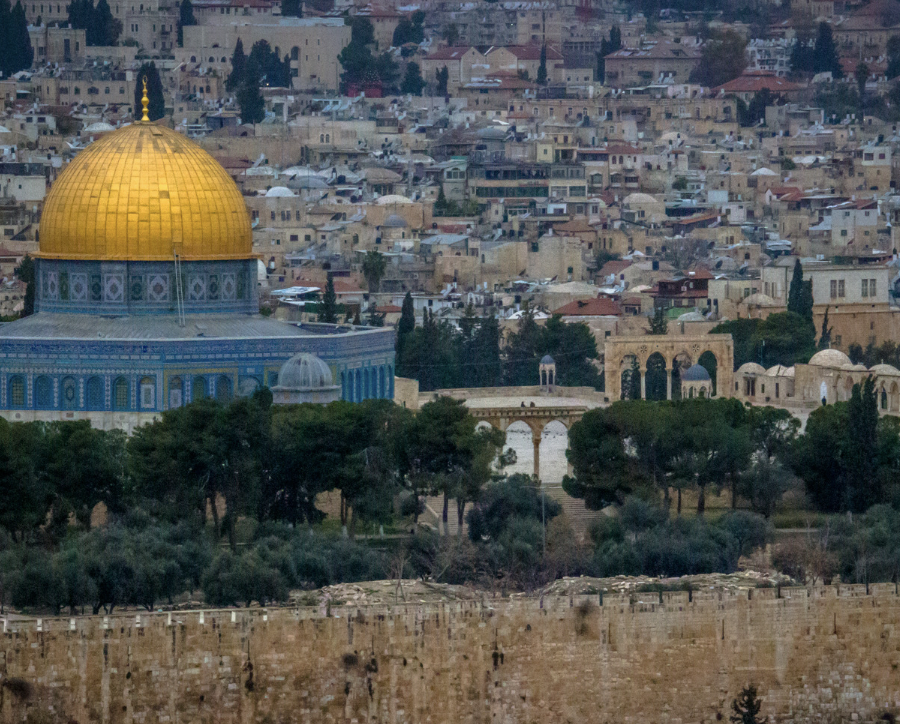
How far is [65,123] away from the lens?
384 feet

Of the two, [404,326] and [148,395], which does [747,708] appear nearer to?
[148,395]

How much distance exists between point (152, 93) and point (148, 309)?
55271 mm

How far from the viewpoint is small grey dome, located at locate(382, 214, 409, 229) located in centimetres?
9601

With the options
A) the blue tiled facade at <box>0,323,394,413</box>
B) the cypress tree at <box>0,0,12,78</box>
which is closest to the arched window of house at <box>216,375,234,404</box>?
the blue tiled facade at <box>0,323,394,413</box>

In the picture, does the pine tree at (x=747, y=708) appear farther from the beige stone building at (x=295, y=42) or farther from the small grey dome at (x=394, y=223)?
the beige stone building at (x=295, y=42)

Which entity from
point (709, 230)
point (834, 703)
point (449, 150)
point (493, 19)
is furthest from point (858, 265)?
point (493, 19)

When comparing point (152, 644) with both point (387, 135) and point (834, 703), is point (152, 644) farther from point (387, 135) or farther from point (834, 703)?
point (387, 135)

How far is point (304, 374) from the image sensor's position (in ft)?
195

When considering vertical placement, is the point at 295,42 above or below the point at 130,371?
above

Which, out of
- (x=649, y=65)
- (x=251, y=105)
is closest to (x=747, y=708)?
(x=251, y=105)

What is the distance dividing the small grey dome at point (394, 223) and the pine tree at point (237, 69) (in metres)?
31.1

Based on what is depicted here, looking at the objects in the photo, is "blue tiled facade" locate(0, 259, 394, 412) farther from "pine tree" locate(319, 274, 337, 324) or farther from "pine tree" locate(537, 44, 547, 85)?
"pine tree" locate(537, 44, 547, 85)

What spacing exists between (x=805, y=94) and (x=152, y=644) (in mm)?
92266

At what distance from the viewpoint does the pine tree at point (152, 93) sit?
373ft
